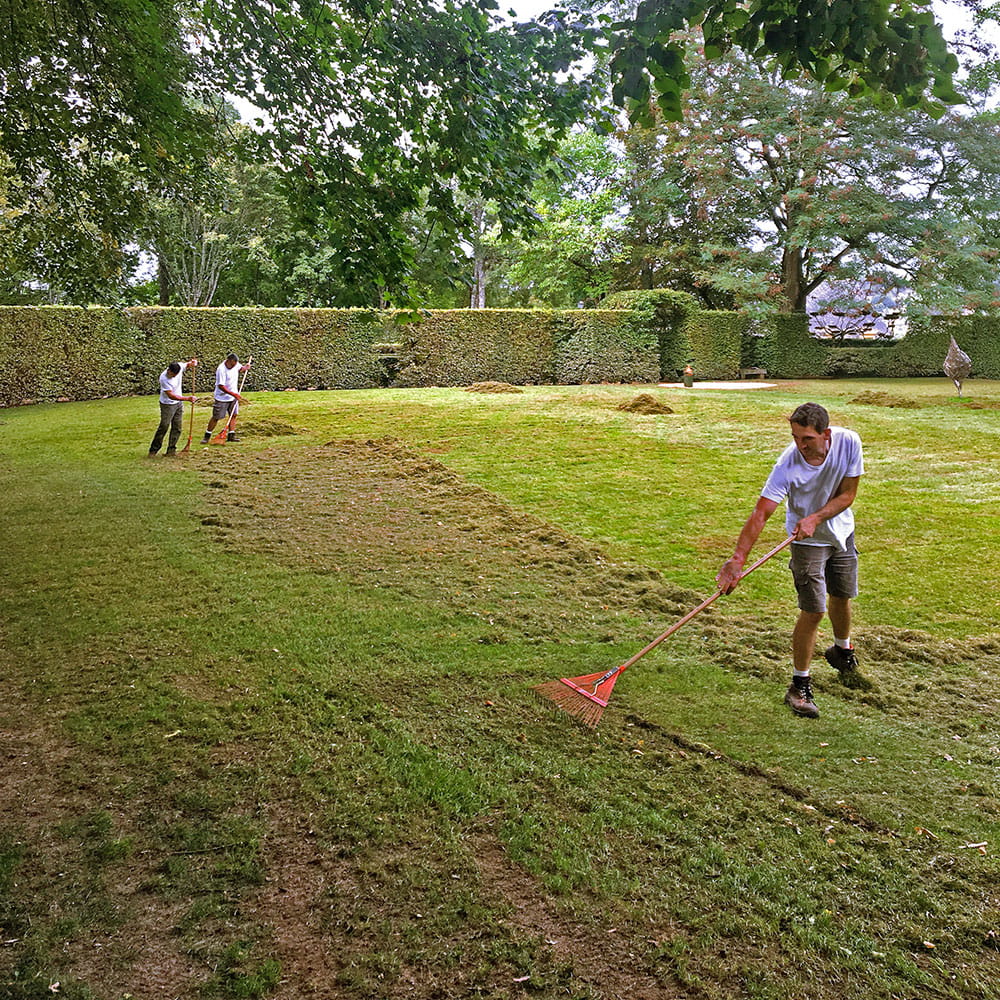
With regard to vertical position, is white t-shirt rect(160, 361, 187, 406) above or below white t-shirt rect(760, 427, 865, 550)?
above

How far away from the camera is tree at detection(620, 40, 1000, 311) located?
24.2m

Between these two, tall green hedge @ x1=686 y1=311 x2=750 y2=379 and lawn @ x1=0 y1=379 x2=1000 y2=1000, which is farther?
tall green hedge @ x1=686 y1=311 x2=750 y2=379

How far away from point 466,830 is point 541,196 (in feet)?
93.4

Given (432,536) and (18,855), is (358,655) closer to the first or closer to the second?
(18,855)

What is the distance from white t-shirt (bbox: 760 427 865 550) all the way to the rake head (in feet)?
4.62

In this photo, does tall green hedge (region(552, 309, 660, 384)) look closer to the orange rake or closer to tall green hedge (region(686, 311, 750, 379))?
tall green hedge (region(686, 311, 750, 379))

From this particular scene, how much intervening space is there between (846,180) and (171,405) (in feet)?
77.6

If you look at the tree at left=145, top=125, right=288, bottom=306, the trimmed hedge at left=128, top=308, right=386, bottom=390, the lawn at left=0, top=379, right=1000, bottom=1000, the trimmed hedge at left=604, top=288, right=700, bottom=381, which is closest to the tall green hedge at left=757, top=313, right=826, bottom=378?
the trimmed hedge at left=604, top=288, right=700, bottom=381

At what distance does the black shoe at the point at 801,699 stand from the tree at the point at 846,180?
74.3 ft

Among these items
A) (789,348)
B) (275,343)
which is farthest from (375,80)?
(789,348)

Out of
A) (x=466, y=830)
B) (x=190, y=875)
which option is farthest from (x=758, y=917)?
(x=190, y=875)

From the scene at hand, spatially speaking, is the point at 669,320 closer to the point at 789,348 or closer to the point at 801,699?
the point at 789,348

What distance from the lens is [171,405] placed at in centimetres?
1127

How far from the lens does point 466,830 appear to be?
3.27 metres
